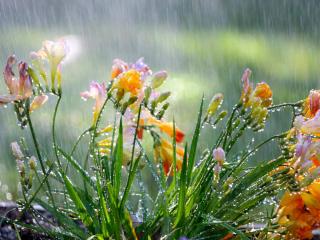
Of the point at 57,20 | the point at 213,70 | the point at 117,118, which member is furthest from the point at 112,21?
the point at 117,118

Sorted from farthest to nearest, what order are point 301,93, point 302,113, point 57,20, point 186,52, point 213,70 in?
point 57,20
point 186,52
point 213,70
point 301,93
point 302,113

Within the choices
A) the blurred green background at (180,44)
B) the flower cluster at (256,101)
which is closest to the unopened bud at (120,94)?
the flower cluster at (256,101)

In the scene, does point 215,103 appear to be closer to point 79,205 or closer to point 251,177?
point 251,177

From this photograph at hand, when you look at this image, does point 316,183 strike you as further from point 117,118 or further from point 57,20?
point 57,20

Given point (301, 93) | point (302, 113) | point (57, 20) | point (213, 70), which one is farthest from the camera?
point (57, 20)

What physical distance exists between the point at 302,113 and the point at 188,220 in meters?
0.30

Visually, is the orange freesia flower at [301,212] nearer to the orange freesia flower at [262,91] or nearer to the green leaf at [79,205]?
the orange freesia flower at [262,91]

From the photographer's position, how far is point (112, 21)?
570 cm

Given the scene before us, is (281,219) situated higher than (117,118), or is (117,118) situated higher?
(117,118)

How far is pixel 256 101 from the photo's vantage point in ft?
4.63

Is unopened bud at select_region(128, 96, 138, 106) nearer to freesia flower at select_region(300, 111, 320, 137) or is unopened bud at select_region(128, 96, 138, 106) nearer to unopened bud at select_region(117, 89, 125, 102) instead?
unopened bud at select_region(117, 89, 125, 102)

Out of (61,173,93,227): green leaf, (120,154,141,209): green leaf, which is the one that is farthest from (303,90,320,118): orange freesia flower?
(61,173,93,227): green leaf

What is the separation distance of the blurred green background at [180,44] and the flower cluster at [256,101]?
1968 millimetres

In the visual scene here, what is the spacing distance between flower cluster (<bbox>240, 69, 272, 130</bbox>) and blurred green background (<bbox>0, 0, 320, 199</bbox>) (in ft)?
6.46
